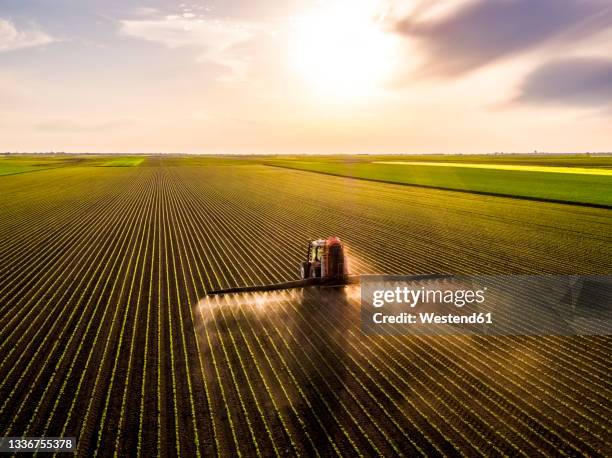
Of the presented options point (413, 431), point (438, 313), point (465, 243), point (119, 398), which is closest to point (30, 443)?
point (119, 398)

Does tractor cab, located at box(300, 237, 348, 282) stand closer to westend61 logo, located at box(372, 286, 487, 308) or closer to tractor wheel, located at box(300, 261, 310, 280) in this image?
tractor wheel, located at box(300, 261, 310, 280)

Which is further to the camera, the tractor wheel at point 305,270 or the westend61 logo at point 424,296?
the tractor wheel at point 305,270

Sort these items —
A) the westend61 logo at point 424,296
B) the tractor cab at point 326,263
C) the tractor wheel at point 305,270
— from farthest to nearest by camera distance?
the tractor wheel at point 305,270, the tractor cab at point 326,263, the westend61 logo at point 424,296

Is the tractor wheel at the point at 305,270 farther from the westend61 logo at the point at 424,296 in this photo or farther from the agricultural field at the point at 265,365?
the westend61 logo at the point at 424,296
